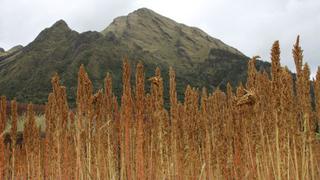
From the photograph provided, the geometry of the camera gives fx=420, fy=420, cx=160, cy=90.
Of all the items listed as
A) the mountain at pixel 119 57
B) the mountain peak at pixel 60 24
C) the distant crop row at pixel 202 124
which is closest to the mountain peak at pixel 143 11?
the mountain at pixel 119 57

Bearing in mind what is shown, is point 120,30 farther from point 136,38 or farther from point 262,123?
point 262,123

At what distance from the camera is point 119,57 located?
7875 cm

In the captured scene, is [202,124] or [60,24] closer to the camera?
[202,124]

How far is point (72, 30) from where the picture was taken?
98688mm

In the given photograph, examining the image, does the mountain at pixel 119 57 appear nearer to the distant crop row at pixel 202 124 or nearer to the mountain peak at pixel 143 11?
the mountain peak at pixel 143 11

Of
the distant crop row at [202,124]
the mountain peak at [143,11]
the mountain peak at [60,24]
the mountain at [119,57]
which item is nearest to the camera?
the distant crop row at [202,124]

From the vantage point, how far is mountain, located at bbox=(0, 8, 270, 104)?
66.9 m

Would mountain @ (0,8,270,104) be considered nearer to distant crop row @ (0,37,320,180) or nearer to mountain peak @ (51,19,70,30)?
mountain peak @ (51,19,70,30)

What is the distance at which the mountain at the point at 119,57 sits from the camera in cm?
6688

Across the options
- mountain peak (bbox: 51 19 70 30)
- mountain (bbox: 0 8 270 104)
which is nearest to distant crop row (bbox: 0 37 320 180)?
mountain (bbox: 0 8 270 104)

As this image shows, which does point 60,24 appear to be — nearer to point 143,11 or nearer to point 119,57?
point 119,57

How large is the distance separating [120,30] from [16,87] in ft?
177

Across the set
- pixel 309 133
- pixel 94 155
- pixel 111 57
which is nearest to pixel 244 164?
pixel 94 155

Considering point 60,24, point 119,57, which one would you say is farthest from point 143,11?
point 119,57
